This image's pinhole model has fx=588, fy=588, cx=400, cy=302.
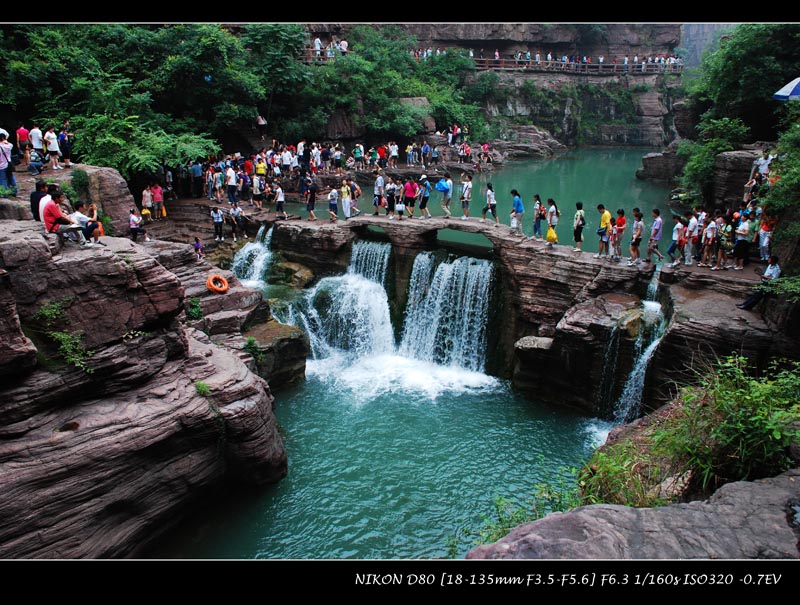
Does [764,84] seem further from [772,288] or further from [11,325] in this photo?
[11,325]

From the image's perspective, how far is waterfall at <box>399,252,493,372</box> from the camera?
A: 638 inches

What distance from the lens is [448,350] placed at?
16484 mm

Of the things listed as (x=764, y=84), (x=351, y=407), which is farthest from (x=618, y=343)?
(x=764, y=84)

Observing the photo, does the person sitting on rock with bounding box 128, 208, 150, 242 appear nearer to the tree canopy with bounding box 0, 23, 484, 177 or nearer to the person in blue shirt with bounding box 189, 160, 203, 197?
the tree canopy with bounding box 0, 23, 484, 177

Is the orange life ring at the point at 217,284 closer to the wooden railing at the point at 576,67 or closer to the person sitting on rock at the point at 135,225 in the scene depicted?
the person sitting on rock at the point at 135,225

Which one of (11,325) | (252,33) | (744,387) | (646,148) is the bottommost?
Answer: (744,387)

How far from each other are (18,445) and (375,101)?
26.7m

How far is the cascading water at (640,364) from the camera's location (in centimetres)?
1283

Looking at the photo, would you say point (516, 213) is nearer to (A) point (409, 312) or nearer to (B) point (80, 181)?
(A) point (409, 312)

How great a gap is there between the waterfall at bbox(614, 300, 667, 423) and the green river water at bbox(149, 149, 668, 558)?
1.96 feet

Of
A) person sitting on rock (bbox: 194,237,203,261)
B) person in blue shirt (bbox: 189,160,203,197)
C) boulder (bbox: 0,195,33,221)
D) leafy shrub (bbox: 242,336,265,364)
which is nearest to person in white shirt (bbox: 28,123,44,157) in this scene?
person sitting on rock (bbox: 194,237,203,261)

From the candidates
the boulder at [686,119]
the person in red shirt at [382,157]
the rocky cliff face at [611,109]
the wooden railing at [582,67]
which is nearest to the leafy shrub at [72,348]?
the person in red shirt at [382,157]

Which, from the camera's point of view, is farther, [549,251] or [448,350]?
[448,350]

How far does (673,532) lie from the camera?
5465 mm
